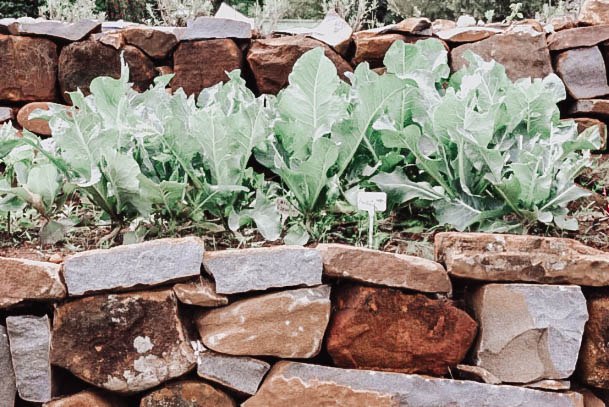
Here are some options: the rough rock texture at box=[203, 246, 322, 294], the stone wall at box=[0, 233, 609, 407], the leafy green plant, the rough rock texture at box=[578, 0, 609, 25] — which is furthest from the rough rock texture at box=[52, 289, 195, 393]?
the rough rock texture at box=[578, 0, 609, 25]

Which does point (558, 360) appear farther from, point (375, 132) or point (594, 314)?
point (375, 132)

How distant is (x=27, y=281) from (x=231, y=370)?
511mm

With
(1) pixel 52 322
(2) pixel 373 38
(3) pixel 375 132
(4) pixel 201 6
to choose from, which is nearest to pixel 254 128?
(3) pixel 375 132

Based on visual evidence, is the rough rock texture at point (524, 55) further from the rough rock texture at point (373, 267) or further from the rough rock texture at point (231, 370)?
the rough rock texture at point (231, 370)

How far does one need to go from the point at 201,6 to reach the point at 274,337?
2.74 meters

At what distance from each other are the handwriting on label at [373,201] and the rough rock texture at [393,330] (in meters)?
0.21

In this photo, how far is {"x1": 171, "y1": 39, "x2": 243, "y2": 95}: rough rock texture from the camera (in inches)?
130

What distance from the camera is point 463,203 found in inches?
75.0

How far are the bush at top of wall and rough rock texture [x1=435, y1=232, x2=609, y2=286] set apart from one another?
0.14m

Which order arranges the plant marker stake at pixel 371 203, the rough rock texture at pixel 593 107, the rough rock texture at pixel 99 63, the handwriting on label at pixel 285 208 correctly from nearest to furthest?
the plant marker stake at pixel 371 203, the handwriting on label at pixel 285 208, the rough rock texture at pixel 593 107, the rough rock texture at pixel 99 63

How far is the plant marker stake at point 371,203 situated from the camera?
177cm

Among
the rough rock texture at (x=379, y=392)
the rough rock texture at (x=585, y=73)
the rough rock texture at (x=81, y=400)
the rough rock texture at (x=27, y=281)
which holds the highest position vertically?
the rough rock texture at (x=585, y=73)

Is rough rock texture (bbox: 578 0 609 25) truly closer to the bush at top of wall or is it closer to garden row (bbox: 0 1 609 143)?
garden row (bbox: 0 1 609 143)

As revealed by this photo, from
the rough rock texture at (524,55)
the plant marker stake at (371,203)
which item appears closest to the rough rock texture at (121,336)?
the plant marker stake at (371,203)
